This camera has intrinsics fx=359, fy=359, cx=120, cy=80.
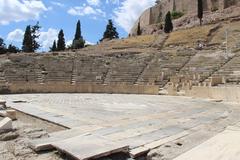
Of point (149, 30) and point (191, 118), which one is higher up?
point (149, 30)

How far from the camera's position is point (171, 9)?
255 ft

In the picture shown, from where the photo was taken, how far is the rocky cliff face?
62.8m

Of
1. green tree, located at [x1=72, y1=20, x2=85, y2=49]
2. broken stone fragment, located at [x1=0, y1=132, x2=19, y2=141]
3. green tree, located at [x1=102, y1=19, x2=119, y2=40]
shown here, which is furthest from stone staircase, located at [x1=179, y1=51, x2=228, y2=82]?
green tree, located at [x1=102, y1=19, x2=119, y2=40]

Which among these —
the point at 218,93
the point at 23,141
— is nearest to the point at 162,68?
the point at 218,93

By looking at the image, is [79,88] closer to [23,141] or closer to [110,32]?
[23,141]

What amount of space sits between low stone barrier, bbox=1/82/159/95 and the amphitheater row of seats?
2274 millimetres

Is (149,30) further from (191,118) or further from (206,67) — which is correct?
(191,118)

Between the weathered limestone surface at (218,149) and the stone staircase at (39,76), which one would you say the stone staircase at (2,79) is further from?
the weathered limestone surface at (218,149)

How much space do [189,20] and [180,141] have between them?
55.0m

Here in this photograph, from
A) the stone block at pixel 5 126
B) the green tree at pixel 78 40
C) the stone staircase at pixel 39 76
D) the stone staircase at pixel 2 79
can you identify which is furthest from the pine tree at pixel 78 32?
the stone block at pixel 5 126

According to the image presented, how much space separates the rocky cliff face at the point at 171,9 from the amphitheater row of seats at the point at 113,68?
31.0m

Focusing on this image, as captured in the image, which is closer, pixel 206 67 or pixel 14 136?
pixel 14 136

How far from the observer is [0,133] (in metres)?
8.01

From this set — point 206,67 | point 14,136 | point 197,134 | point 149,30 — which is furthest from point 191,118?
point 149,30
